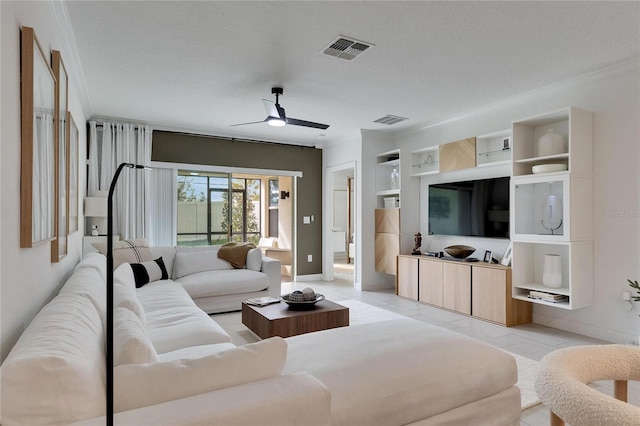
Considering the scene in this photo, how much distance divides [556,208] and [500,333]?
1358mm

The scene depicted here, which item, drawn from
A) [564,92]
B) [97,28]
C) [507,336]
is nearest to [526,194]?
[564,92]

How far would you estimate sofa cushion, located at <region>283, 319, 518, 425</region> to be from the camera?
57.3 inches

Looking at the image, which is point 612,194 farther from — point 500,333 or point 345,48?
point 345,48

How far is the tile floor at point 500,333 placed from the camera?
2520 mm

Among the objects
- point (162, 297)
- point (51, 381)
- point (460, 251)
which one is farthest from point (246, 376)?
point (460, 251)

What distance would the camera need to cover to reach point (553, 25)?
8.92 ft

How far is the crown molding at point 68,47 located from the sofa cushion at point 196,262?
212cm

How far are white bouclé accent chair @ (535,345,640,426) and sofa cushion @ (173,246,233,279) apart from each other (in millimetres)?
4252

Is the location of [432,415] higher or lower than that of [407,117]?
lower

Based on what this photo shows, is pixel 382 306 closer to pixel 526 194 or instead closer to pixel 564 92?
pixel 526 194

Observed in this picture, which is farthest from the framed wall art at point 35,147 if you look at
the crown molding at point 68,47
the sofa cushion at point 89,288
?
the crown molding at point 68,47

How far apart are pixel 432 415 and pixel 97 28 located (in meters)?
3.29

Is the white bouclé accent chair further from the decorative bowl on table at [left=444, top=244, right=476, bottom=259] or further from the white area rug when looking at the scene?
the decorative bowl on table at [left=444, top=244, right=476, bottom=259]

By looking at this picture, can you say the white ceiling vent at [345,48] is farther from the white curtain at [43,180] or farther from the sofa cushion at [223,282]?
the sofa cushion at [223,282]
